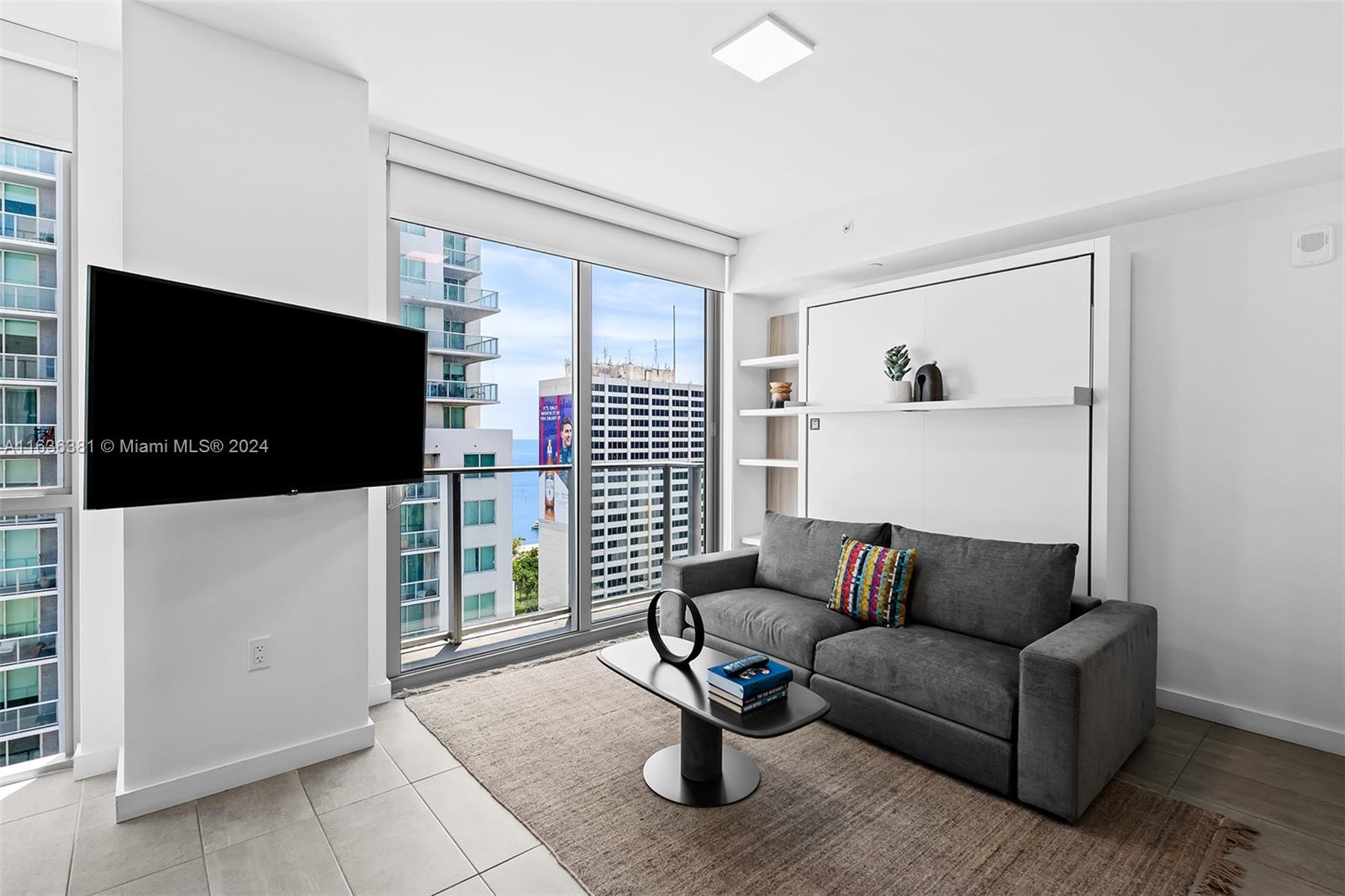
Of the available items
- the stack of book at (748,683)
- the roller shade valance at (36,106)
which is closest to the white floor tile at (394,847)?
the stack of book at (748,683)

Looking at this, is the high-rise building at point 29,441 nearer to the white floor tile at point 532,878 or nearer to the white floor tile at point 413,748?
the white floor tile at point 413,748

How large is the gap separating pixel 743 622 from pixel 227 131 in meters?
3.03

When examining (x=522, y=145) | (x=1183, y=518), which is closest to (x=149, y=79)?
(x=522, y=145)

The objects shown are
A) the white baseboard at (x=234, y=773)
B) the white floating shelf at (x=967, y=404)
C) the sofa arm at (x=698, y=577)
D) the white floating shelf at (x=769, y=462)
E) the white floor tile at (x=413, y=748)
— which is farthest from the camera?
the white floating shelf at (x=769, y=462)

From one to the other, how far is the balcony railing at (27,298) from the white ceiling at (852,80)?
4.04ft

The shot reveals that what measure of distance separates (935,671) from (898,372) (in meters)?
1.75

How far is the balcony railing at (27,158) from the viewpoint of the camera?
245 cm

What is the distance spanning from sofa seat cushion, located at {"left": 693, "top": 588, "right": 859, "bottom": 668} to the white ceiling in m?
2.34

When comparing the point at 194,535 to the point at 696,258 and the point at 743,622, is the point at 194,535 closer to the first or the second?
the point at 743,622

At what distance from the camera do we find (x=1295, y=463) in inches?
108

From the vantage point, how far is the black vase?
3488 millimetres

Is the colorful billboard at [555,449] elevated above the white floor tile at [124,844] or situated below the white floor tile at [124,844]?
above

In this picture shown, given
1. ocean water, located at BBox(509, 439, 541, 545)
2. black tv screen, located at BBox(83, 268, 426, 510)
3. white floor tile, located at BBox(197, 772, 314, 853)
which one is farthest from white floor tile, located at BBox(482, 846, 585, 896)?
ocean water, located at BBox(509, 439, 541, 545)

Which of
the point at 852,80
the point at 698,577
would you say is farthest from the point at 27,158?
the point at 698,577
